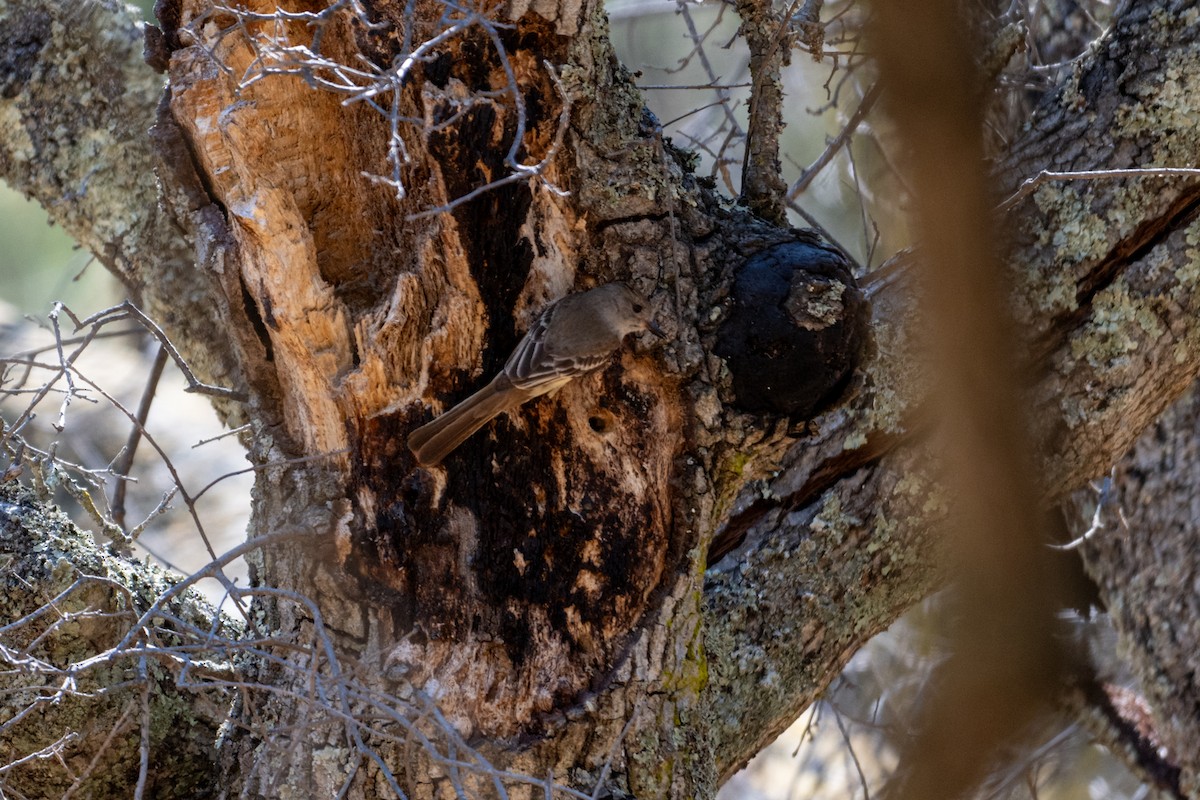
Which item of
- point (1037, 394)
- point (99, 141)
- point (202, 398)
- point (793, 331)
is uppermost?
point (202, 398)

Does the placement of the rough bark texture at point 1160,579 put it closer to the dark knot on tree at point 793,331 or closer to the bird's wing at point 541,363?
the dark knot on tree at point 793,331

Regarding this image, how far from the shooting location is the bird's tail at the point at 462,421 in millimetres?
2043

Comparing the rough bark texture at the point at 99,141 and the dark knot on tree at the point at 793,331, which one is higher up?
the rough bark texture at the point at 99,141

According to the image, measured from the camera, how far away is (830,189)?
518 cm

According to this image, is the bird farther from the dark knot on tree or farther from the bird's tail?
the dark knot on tree

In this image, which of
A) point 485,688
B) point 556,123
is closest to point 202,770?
point 485,688

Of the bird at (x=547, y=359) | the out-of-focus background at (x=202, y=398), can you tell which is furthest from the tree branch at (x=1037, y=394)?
the out-of-focus background at (x=202, y=398)

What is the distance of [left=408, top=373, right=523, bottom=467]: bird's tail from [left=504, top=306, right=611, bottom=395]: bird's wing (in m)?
0.03

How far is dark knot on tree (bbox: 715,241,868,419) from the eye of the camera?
Result: 6.72 ft

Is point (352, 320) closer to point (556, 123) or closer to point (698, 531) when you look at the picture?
point (556, 123)

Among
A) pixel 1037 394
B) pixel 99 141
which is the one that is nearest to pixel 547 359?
pixel 1037 394

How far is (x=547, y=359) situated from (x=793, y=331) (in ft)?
1.52

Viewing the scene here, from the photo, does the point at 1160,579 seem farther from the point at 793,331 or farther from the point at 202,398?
the point at 202,398

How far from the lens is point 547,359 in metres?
2.00
